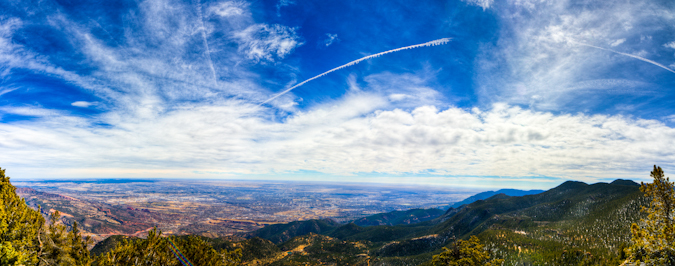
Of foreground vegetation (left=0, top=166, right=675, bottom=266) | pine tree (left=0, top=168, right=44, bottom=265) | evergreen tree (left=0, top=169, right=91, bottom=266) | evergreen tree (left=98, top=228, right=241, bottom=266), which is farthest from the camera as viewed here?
evergreen tree (left=0, top=169, right=91, bottom=266)

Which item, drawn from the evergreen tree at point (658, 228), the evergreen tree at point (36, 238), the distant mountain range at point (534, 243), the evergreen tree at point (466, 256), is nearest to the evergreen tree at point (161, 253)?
the evergreen tree at point (36, 238)

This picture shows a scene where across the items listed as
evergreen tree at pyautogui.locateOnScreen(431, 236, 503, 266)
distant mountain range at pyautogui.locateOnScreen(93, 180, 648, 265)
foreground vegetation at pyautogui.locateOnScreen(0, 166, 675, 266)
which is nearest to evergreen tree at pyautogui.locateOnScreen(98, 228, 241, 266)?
foreground vegetation at pyautogui.locateOnScreen(0, 166, 675, 266)

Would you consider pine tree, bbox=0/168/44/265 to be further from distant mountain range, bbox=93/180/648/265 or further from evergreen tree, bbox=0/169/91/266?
distant mountain range, bbox=93/180/648/265

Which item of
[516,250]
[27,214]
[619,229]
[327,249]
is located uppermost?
[27,214]

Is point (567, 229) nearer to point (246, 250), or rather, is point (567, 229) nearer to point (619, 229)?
point (619, 229)

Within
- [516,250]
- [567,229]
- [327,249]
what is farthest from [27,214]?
[567,229]

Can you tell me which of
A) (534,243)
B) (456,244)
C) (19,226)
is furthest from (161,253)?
(534,243)

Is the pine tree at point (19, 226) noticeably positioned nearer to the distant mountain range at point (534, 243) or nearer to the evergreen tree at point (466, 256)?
the evergreen tree at point (466, 256)
